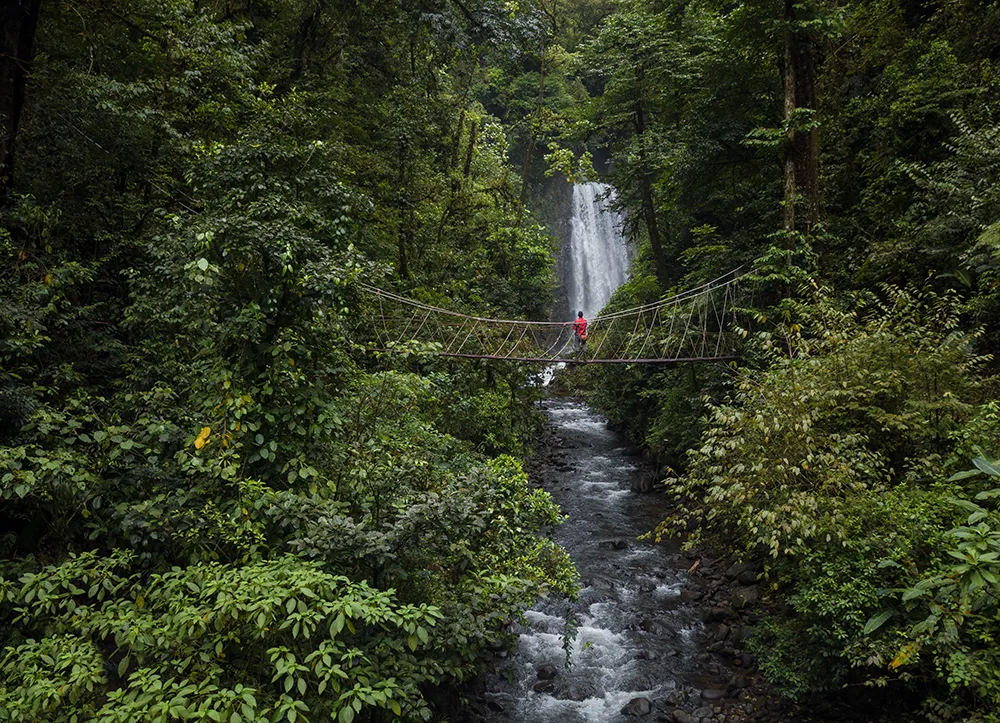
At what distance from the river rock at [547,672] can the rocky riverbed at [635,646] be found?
0.03 ft

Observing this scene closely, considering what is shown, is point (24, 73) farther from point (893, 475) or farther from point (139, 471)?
point (893, 475)

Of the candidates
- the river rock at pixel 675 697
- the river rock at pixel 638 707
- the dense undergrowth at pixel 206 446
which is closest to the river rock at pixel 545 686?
the river rock at pixel 638 707

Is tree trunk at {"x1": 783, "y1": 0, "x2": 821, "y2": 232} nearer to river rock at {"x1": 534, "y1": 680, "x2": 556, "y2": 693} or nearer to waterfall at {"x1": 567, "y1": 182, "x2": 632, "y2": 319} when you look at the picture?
river rock at {"x1": 534, "y1": 680, "x2": 556, "y2": 693}

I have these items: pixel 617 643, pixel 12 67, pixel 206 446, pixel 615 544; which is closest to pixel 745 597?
pixel 617 643

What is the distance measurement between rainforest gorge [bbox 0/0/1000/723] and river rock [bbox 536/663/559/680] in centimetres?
106

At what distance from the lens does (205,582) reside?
2572 millimetres

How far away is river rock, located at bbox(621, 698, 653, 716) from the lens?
5211 mm

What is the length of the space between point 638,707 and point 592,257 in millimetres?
20469

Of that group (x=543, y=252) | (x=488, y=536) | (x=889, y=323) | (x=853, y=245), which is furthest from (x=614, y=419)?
(x=488, y=536)

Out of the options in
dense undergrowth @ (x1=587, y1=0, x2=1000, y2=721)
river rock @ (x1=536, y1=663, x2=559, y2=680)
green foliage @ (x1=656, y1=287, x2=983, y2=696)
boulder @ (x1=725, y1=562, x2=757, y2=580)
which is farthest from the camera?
boulder @ (x1=725, y1=562, x2=757, y2=580)

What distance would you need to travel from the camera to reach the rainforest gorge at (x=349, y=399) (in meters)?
2.68

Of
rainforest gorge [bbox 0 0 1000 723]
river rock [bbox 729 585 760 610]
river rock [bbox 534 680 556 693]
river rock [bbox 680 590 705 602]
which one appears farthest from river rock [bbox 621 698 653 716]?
river rock [bbox 680 590 705 602]

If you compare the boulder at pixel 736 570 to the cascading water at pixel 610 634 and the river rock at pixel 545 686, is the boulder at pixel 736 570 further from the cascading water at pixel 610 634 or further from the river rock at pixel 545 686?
the river rock at pixel 545 686

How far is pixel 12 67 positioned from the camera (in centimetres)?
437
